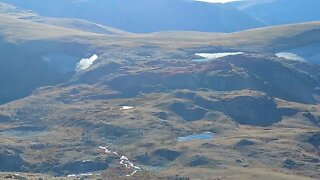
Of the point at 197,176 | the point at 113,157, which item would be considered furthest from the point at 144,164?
the point at 197,176

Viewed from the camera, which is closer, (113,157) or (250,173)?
(250,173)

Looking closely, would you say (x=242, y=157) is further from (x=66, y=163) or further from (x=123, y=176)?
(x=66, y=163)

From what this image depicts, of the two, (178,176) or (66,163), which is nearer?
(178,176)

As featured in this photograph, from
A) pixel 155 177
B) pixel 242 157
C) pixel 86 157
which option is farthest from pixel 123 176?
pixel 242 157

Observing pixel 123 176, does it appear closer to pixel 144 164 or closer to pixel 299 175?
pixel 144 164

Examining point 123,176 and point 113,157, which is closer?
point 123,176

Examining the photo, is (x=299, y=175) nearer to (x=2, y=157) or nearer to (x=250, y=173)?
(x=250, y=173)
